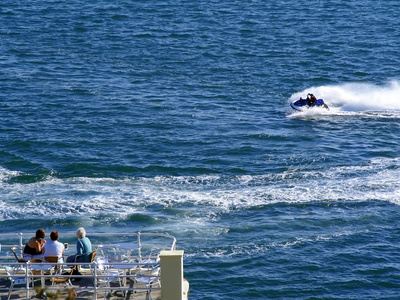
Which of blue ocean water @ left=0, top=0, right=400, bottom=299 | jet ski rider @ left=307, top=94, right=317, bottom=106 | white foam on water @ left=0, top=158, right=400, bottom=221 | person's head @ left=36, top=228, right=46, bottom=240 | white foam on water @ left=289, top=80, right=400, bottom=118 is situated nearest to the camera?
person's head @ left=36, top=228, right=46, bottom=240

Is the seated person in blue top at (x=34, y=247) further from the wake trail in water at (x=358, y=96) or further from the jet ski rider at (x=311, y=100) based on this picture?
the wake trail in water at (x=358, y=96)

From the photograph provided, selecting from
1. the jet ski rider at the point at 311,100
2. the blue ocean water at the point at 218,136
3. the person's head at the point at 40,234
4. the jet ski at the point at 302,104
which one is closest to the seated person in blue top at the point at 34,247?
the person's head at the point at 40,234

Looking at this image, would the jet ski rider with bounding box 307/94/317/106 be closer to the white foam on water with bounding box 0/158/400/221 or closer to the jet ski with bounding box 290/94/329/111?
the jet ski with bounding box 290/94/329/111

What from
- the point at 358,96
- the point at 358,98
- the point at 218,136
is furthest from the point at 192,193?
the point at 358,96

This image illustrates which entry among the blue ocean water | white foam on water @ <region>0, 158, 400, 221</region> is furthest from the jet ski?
white foam on water @ <region>0, 158, 400, 221</region>

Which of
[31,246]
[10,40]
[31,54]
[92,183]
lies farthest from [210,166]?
[10,40]

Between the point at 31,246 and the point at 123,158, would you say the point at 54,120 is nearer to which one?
the point at 123,158
